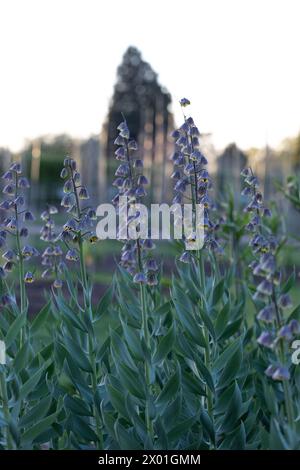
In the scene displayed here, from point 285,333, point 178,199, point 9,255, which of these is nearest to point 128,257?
point 178,199

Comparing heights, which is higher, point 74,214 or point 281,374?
point 74,214

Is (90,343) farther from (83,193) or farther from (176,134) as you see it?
(176,134)

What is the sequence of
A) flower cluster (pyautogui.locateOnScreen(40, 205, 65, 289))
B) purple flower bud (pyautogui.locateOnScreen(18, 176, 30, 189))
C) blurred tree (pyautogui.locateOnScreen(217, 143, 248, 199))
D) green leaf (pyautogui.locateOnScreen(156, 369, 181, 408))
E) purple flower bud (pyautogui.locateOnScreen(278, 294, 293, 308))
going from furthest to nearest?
blurred tree (pyautogui.locateOnScreen(217, 143, 248, 199))
flower cluster (pyautogui.locateOnScreen(40, 205, 65, 289))
purple flower bud (pyautogui.locateOnScreen(18, 176, 30, 189))
green leaf (pyautogui.locateOnScreen(156, 369, 181, 408))
purple flower bud (pyautogui.locateOnScreen(278, 294, 293, 308))

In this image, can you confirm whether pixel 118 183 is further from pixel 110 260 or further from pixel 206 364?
pixel 110 260

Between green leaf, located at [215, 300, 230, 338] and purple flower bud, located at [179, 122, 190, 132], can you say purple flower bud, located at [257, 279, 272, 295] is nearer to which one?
green leaf, located at [215, 300, 230, 338]

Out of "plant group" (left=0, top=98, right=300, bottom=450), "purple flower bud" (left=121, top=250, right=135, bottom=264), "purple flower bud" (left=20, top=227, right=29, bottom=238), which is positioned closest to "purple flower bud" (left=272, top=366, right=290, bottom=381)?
"plant group" (left=0, top=98, right=300, bottom=450)

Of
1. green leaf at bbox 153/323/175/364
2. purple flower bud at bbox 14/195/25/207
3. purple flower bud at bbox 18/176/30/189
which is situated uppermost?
purple flower bud at bbox 18/176/30/189

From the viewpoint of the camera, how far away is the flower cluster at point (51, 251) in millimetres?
2715

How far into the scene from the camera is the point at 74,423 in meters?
2.53

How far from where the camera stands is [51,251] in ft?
9.11

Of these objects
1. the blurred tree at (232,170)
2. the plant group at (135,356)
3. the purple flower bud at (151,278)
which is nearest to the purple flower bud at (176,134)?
the plant group at (135,356)

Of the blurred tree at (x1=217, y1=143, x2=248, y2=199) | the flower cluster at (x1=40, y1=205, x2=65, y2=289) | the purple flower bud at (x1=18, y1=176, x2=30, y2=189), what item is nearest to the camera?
the purple flower bud at (x1=18, y1=176, x2=30, y2=189)

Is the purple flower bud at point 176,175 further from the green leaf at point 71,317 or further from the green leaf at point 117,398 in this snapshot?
the green leaf at point 117,398

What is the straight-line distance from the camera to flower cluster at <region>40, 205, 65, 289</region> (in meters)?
2.71
